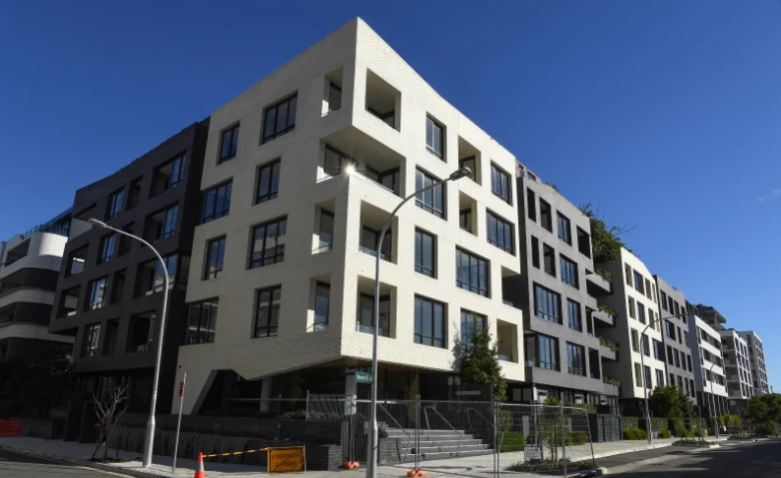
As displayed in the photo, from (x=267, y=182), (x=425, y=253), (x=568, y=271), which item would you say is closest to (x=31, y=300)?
(x=267, y=182)

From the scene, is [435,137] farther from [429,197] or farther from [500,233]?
[500,233]

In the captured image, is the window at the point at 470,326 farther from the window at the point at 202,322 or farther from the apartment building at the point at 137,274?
the apartment building at the point at 137,274

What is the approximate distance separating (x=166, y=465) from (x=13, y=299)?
38.5 m

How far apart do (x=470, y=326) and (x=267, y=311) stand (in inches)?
444

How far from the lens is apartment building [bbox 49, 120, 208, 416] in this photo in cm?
3167

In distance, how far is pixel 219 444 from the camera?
21.7 m

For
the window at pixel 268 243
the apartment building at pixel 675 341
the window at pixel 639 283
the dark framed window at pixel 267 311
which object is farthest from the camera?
the apartment building at pixel 675 341

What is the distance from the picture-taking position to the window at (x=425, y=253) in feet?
94.3

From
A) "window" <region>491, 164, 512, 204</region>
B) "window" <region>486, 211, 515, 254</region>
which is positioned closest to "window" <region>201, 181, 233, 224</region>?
"window" <region>486, 211, 515, 254</region>

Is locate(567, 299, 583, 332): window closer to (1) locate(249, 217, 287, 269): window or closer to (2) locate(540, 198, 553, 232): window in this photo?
(2) locate(540, 198, 553, 232): window

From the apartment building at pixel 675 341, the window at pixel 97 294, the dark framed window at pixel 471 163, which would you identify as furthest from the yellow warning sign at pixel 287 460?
the apartment building at pixel 675 341

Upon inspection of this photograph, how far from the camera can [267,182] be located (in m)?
29.3

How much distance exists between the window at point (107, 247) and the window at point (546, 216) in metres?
30.9

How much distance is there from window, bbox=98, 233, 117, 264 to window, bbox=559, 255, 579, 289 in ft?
106
